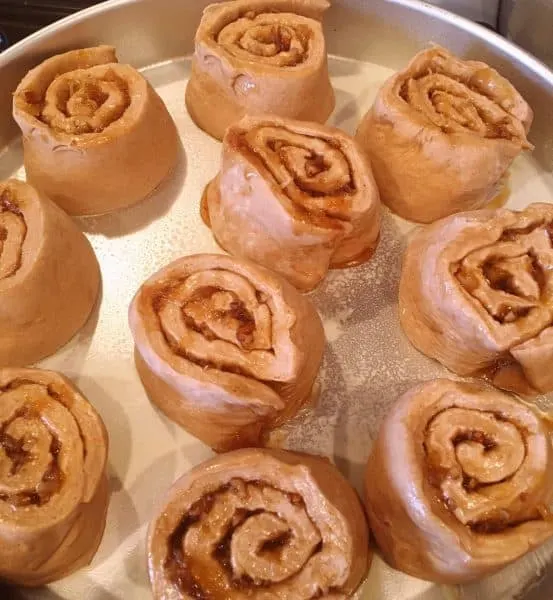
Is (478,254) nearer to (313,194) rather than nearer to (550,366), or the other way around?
(550,366)

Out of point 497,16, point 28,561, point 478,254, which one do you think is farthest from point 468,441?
point 497,16

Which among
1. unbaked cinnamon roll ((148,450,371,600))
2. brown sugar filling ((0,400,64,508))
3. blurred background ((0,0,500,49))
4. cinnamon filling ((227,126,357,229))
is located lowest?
brown sugar filling ((0,400,64,508))

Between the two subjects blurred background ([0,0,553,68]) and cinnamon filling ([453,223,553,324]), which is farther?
blurred background ([0,0,553,68])

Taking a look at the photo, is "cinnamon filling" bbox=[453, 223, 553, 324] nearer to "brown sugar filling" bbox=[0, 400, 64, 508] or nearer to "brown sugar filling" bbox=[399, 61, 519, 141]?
"brown sugar filling" bbox=[399, 61, 519, 141]

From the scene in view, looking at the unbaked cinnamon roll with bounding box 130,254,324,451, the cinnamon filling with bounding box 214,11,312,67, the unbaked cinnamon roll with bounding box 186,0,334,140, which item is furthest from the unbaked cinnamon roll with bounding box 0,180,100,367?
the cinnamon filling with bounding box 214,11,312,67

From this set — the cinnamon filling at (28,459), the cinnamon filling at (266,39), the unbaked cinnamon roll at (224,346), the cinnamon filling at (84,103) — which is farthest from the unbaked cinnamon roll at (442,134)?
the cinnamon filling at (28,459)

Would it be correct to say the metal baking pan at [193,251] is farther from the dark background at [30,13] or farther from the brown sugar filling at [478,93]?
the dark background at [30,13]
